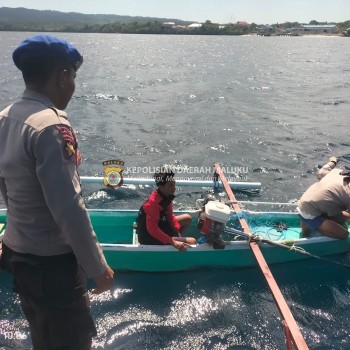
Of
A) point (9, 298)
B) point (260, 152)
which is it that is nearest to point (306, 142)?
point (260, 152)

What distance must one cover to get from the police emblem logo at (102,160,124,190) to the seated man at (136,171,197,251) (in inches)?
56.5

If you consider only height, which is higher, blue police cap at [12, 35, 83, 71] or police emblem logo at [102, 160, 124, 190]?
blue police cap at [12, 35, 83, 71]

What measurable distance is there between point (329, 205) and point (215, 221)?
1833mm

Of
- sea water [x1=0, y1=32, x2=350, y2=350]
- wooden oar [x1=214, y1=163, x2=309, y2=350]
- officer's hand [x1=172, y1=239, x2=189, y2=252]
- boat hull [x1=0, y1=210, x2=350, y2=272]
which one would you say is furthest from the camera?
boat hull [x1=0, y1=210, x2=350, y2=272]

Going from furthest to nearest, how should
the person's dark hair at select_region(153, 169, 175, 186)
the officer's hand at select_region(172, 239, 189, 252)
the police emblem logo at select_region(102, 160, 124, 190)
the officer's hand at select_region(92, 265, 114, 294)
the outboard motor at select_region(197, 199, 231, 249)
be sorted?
the police emblem logo at select_region(102, 160, 124, 190) < the officer's hand at select_region(172, 239, 189, 252) < the outboard motor at select_region(197, 199, 231, 249) < the person's dark hair at select_region(153, 169, 175, 186) < the officer's hand at select_region(92, 265, 114, 294)

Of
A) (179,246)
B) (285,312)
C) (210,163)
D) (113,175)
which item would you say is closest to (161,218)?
(179,246)

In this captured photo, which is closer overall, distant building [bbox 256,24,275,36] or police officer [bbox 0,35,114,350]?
police officer [bbox 0,35,114,350]

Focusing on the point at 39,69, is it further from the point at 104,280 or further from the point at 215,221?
the point at 215,221

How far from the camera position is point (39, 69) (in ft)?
7.38

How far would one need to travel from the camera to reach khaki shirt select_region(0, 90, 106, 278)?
6.65ft

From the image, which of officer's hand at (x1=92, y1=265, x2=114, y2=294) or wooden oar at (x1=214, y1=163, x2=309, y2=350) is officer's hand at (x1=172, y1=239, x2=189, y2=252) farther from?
officer's hand at (x1=92, y1=265, x2=114, y2=294)

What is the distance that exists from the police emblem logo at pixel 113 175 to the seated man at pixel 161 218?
1436mm

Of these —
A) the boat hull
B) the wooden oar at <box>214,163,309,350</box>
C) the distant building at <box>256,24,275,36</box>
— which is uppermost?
the wooden oar at <box>214,163,309,350</box>

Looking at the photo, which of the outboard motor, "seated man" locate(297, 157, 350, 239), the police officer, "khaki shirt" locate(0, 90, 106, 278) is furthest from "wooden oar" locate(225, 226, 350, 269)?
"khaki shirt" locate(0, 90, 106, 278)
